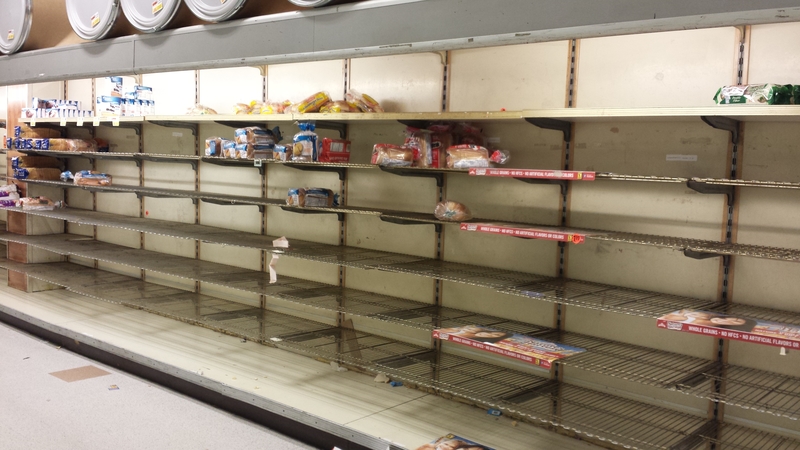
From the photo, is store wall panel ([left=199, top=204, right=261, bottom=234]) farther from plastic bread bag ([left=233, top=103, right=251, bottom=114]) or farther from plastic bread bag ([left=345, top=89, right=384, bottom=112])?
plastic bread bag ([left=345, top=89, right=384, bottom=112])

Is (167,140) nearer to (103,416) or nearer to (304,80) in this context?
(304,80)

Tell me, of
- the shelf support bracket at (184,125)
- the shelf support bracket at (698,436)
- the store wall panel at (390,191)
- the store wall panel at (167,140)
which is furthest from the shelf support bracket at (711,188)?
the store wall panel at (167,140)

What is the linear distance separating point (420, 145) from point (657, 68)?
1.32m

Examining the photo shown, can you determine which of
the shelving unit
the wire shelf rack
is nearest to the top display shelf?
the shelving unit

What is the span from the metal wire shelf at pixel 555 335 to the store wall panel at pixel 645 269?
33 cm

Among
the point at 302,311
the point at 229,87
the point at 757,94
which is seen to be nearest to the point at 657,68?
the point at 757,94

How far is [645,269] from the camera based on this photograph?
3287mm

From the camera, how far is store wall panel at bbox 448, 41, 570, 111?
3.48 metres

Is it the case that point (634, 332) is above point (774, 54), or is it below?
below

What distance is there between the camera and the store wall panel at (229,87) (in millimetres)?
4973

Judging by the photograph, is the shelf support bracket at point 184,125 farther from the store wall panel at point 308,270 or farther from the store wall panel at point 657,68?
the store wall panel at point 657,68

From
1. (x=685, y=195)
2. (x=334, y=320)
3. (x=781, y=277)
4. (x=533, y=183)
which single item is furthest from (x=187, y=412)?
(x=781, y=277)

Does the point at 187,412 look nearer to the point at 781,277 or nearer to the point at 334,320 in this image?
the point at 334,320

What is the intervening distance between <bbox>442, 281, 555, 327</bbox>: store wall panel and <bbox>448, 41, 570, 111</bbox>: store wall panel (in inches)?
43.8
